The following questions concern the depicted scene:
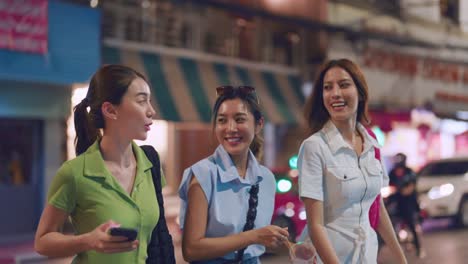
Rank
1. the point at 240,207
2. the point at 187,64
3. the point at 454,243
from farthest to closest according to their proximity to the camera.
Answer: the point at 187,64
the point at 454,243
the point at 240,207

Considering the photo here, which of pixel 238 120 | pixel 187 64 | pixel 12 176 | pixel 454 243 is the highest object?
pixel 187 64

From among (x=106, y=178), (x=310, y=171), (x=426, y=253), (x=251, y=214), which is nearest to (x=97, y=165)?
(x=106, y=178)

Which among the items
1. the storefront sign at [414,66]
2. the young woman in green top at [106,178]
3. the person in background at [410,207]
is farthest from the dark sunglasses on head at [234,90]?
the storefront sign at [414,66]

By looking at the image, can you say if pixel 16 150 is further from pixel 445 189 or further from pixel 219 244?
pixel 219 244

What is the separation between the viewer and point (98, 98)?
275 centimetres

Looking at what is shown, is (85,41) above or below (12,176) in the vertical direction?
above

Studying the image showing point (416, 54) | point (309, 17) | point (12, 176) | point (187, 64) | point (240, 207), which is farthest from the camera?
point (416, 54)

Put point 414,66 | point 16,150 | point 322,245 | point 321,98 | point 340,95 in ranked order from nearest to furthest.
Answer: point 322,245, point 340,95, point 321,98, point 16,150, point 414,66

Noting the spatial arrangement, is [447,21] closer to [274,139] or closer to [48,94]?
[274,139]

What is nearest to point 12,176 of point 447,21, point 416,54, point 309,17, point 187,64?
point 187,64

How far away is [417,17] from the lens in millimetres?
24328

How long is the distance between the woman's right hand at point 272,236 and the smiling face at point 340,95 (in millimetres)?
1020

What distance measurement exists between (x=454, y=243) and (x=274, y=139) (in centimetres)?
817

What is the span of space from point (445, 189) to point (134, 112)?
13423mm
